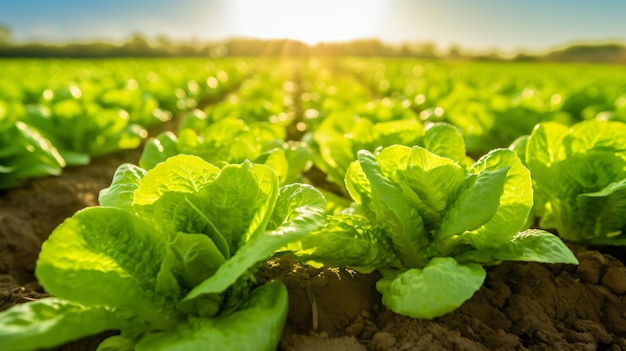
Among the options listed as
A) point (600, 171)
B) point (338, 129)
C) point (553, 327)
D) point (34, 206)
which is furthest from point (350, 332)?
point (34, 206)

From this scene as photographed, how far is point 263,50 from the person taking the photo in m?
79.5

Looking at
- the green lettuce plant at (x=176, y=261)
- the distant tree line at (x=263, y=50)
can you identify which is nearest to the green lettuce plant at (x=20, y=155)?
the green lettuce plant at (x=176, y=261)

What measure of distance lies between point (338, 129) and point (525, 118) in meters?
2.61

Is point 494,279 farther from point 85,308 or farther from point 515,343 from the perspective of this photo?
point 85,308

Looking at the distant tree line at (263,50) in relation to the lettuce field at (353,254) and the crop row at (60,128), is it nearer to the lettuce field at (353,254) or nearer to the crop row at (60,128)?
the crop row at (60,128)

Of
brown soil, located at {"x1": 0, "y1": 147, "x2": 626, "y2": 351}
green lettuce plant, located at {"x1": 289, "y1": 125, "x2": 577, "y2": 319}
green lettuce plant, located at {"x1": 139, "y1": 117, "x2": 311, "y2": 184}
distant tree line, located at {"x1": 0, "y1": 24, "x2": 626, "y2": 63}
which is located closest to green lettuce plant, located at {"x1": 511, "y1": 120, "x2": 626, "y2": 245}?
brown soil, located at {"x1": 0, "y1": 147, "x2": 626, "y2": 351}

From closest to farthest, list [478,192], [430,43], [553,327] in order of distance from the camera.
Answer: [478,192], [553,327], [430,43]

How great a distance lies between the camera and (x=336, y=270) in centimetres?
231

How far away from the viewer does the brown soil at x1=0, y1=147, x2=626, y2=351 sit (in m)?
1.88

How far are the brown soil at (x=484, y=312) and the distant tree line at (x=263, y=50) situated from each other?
61439 mm

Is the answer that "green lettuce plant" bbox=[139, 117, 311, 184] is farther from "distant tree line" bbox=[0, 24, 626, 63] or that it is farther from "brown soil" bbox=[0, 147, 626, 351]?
"distant tree line" bbox=[0, 24, 626, 63]

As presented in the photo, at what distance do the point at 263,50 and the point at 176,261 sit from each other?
80164 mm

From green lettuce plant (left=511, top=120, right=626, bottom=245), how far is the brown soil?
0.43ft

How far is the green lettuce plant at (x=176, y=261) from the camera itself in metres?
1.60
